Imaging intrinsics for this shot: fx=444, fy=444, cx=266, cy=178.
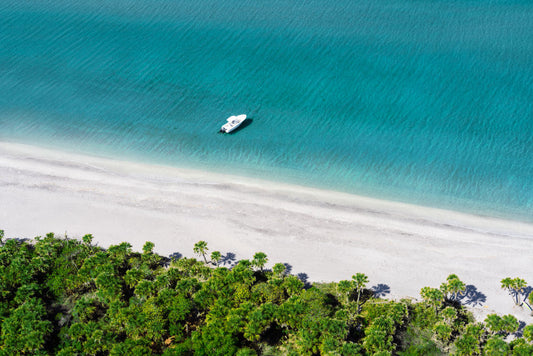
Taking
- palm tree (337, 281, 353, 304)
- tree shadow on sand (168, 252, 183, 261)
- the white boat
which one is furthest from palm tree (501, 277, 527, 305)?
the white boat

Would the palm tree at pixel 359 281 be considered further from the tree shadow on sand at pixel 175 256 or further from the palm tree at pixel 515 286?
the tree shadow on sand at pixel 175 256

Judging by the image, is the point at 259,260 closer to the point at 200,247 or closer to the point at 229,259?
the point at 229,259

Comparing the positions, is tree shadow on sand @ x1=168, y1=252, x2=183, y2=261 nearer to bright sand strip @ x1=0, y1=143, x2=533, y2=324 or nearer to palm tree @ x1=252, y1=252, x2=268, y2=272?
bright sand strip @ x1=0, y1=143, x2=533, y2=324

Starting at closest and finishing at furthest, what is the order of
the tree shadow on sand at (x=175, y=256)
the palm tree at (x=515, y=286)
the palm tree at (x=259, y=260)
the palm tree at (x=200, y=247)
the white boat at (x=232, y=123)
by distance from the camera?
the palm tree at (x=515, y=286) → the palm tree at (x=259, y=260) → the palm tree at (x=200, y=247) → the tree shadow on sand at (x=175, y=256) → the white boat at (x=232, y=123)

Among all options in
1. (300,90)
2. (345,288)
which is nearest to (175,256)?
(345,288)

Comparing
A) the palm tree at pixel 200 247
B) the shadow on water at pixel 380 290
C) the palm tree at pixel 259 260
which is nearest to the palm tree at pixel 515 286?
the shadow on water at pixel 380 290

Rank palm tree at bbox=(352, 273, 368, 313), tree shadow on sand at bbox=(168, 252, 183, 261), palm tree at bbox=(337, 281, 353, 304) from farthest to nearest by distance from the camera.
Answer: tree shadow on sand at bbox=(168, 252, 183, 261)
palm tree at bbox=(352, 273, 368, 313)
palm tree at bbox=(337, 281, 353, 304)
